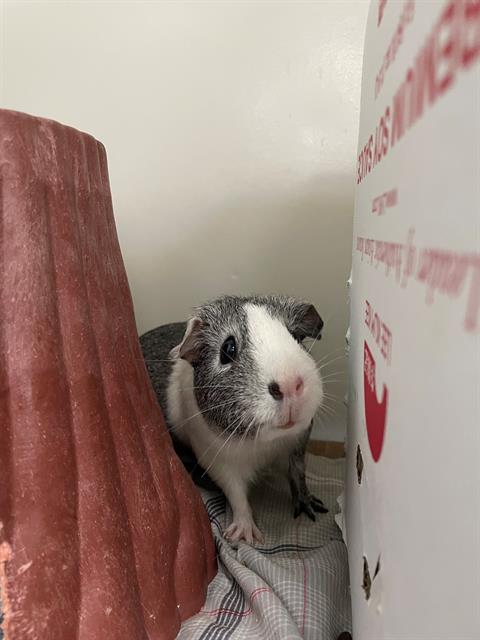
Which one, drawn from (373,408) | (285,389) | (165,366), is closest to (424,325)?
(373,408)

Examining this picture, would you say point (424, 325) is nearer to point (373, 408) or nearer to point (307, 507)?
point (373, 408)

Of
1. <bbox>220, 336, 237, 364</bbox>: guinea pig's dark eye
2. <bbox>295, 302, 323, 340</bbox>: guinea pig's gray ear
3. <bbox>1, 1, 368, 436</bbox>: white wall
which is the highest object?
<bbox>1, 1, 368, 436</bbox>: white wall

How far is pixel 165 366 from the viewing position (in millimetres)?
1353

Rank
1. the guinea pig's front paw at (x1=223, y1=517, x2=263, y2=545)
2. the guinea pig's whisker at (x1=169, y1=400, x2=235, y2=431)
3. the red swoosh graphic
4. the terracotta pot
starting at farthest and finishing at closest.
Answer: the guinea pig's front paw at (x1=223, y1=517, x2=263, y2=545) → the guinea pig's whisker at (x1=169, y1=400, x2=235, y2=431) → the terracotta pot → the red swoosh graphic

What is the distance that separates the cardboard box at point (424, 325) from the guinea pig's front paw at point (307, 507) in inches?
22.3

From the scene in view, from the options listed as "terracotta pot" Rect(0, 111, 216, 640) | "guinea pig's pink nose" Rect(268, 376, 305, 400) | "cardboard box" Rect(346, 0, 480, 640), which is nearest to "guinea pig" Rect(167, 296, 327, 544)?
"guinea pig's pink nose" Rect(268, 376, 305, 400)

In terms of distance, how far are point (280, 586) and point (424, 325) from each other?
0.71 m

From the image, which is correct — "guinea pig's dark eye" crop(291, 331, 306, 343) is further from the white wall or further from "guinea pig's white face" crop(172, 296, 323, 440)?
the white wall

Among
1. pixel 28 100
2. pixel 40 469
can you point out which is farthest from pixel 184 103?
pixel 40 469

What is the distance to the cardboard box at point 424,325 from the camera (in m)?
0.26

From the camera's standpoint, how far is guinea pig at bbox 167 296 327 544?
88 cm

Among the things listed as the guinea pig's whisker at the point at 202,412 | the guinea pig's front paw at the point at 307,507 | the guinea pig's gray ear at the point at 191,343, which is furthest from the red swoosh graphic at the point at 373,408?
the guinea pig's front paw at the point at 307,507

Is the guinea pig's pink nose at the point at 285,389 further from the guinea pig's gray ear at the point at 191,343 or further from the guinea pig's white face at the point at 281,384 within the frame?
the guinea pig's gray ear at the point at 191,343

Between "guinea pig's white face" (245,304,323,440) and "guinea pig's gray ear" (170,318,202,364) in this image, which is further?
"guinea pig's gray ear" (170,318,202,364)
